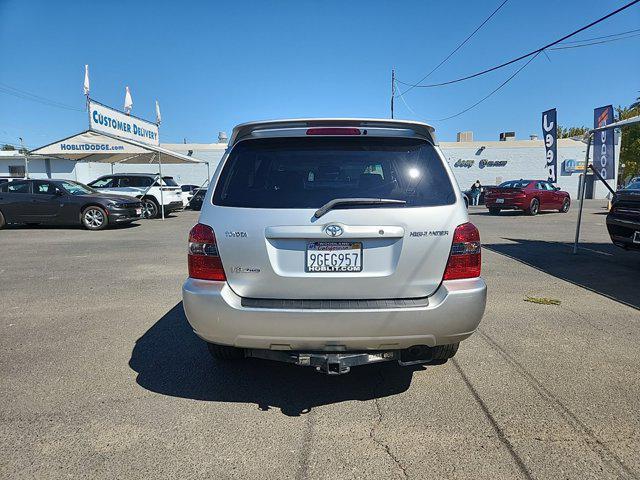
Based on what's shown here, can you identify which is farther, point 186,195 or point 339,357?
point 186,195

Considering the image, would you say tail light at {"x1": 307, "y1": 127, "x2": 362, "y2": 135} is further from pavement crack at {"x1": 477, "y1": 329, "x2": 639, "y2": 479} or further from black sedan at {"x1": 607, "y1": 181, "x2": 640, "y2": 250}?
black sedan at {"x1": 607, "y1": 181, "x2": 640, "y2": 250}

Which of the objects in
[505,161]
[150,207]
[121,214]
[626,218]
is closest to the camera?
[626,218]

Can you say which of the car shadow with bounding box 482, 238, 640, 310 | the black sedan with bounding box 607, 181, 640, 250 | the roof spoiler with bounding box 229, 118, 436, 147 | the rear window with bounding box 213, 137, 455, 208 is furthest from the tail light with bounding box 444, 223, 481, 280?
the black sedan with bounding box 607, 181, 640, 250

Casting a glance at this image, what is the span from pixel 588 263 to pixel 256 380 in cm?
723

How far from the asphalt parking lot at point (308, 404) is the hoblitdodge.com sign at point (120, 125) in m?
13.8

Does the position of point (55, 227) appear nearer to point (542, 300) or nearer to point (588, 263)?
point (542, 300)

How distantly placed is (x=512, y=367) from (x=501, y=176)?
131ft

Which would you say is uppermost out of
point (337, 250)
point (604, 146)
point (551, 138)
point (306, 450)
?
point (551, 138)

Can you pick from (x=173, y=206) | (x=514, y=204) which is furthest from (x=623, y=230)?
(x=173, y=206)

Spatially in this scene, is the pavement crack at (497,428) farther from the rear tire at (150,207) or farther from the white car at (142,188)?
the rear tire at (150,207)

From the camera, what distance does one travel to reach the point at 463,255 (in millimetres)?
2793

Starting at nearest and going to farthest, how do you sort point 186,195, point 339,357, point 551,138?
point 339,357 < point 186,195 < point 551,138

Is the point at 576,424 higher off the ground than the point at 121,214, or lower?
lower

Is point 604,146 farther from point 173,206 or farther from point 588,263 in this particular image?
point 173,206
